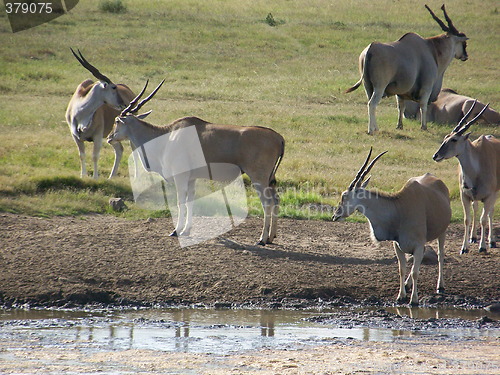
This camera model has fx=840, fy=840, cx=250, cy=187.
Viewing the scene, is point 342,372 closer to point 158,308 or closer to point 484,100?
point 158,308

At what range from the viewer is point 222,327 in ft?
22.8

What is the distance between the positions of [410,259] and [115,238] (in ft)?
10.4

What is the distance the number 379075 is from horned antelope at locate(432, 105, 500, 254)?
21025 mm

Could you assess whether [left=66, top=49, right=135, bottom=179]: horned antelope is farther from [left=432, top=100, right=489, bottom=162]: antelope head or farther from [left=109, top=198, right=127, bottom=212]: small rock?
[left=432, top=100, right=489, bottom=162]: antelope head

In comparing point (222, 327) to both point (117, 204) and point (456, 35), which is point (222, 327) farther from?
point (456, 35)

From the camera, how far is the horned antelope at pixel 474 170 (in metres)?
9.35

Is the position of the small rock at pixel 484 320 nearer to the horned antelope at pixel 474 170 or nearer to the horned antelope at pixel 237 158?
the horned antelope at pixel 474 170

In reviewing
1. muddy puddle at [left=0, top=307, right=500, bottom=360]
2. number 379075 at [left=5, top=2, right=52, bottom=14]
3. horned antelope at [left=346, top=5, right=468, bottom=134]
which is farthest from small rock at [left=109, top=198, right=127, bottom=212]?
number 379075 at [left=5, top=2, right=52, bottom=14]

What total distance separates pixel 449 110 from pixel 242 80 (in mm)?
5865

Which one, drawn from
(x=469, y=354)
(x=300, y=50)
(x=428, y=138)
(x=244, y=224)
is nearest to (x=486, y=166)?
(x=244, y=224)
